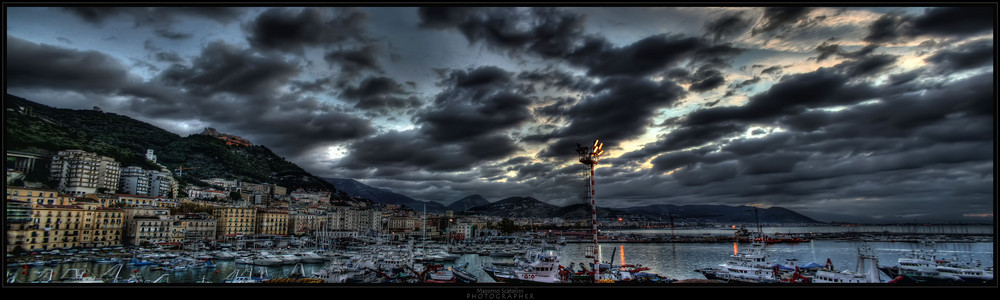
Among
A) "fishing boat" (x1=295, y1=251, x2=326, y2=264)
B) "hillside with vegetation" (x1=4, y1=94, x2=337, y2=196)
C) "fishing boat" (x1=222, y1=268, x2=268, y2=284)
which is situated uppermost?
"hillside with vegetation" (x1=4, y1=94, x2=337, y2=196)

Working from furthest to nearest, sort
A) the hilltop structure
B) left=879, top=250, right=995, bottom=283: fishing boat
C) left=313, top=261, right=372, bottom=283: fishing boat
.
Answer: the hilltop structure, left=879, top=250, right=995, bottom=283: fishing boat, left=313, top=261, right=372, bottom=283: fishing boat

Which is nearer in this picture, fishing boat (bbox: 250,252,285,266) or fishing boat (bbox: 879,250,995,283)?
fishing boat (bbox: 879,250,995,283)

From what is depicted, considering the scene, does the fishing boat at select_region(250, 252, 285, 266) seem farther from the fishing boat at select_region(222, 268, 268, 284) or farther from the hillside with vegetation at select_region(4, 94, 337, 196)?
the hillside with vegetation at select_region(4, 94, 337, 196)

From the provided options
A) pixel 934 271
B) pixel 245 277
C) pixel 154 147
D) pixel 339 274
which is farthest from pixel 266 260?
pixel 934 271

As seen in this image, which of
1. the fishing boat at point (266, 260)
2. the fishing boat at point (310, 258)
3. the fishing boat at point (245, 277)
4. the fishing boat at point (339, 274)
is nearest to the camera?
the fishing boat at point (245, 277)

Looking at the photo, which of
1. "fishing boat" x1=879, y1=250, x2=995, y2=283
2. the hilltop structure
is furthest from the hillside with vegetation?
"fishing boat" x1=879, y1=250, x2=995, y2=283

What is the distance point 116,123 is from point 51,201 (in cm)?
2833

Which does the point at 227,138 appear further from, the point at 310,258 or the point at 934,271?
the point at 934,271

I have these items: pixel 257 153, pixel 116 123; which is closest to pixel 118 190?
pixel 116 123

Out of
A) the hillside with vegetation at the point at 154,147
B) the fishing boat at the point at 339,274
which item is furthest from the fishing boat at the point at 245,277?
the hillside with vegetation at the point at 154,147

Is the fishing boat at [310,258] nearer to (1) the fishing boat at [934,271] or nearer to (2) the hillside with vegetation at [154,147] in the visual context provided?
(2) the hillside with vegetation at [154,147]

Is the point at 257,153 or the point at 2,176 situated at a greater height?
the point at 257,153
